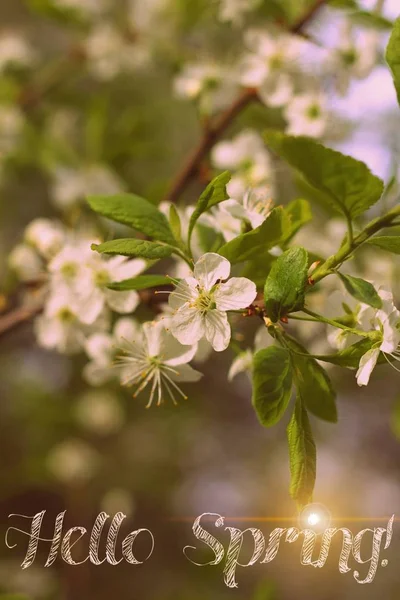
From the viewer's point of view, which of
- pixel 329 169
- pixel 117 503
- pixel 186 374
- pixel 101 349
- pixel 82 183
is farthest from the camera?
pixel 117 503

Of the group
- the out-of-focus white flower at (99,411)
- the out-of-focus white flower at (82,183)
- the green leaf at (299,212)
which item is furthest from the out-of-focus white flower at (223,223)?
the out-of-focus white flower at (99,411)

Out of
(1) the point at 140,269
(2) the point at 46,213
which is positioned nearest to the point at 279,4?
(1) the point at 140,269

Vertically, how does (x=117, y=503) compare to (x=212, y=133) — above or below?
below

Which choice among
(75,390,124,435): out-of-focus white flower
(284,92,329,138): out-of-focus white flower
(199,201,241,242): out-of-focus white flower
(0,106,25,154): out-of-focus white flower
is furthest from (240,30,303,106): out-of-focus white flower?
(75,390,124,435): out-of-focus white flower

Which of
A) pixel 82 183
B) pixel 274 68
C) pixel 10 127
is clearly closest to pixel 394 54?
pixel 274 68

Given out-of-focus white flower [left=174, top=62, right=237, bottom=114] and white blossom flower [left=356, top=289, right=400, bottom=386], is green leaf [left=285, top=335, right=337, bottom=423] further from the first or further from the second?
out-of-focus white flower [left=174, top=62, right=237, bottom=114]

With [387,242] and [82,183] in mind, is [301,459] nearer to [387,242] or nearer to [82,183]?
[387,242]
